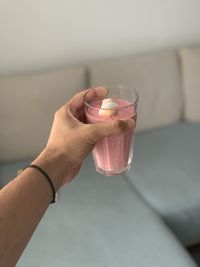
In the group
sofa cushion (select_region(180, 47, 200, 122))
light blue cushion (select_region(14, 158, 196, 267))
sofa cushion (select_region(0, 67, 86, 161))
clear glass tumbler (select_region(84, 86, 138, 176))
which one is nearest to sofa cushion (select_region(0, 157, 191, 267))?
light blue cushion (select_region(14, 158, 196, 267))

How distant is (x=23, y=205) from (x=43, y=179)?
0.28 ft

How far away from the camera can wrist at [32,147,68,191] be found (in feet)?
3.46

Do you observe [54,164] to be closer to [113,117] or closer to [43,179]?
[43,179]

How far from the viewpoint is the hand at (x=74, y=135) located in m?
1.05

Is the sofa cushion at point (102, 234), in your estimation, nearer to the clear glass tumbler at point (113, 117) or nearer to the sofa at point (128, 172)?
the sofa at point (128, 172)

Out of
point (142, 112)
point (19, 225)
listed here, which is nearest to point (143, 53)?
point (142, 112)

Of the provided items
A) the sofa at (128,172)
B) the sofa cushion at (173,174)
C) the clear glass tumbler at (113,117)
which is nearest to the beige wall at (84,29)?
the sofa at (128,172)

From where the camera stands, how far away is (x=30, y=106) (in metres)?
2.14

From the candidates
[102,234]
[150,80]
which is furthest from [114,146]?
[150,80]

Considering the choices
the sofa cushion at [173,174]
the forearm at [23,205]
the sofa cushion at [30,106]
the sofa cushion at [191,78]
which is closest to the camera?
the forearm at [23,205]

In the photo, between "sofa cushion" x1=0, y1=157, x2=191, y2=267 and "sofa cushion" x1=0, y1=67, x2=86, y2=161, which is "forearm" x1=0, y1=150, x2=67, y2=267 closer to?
"sofa cushion" x1=0, y1=157, x2=191, y2=267

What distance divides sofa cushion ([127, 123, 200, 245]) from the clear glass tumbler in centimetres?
75

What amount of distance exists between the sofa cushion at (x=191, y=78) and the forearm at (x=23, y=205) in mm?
1583

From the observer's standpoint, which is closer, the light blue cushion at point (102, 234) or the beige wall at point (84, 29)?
the light blue cushion at point (102, 234)
